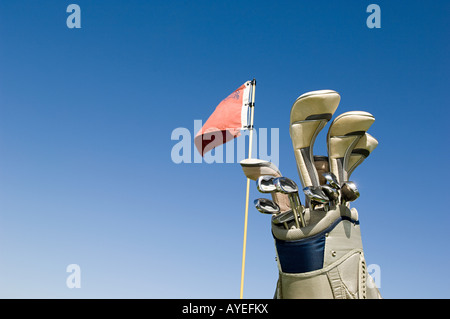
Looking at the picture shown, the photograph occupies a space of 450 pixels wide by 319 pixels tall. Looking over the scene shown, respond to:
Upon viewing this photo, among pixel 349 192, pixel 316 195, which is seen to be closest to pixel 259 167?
pixel 316 195

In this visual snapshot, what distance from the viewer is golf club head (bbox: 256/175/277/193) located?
458 inches

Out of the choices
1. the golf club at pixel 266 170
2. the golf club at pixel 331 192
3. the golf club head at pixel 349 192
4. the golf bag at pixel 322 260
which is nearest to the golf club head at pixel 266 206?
the golf club at pixel 266 170

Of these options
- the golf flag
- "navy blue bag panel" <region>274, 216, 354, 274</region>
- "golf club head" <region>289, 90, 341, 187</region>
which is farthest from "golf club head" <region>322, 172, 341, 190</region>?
the golf flag

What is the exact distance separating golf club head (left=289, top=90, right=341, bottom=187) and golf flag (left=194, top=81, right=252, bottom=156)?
2823 millimetres

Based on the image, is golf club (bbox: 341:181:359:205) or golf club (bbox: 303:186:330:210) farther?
golf club (bbox: 341:181:359:205)

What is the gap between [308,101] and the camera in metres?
12.2

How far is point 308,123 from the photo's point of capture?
1250 centimetres

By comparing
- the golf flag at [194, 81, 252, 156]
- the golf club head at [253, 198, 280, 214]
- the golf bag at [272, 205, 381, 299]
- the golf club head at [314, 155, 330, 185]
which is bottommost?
the golf bag at [272, 205, 381, 299]

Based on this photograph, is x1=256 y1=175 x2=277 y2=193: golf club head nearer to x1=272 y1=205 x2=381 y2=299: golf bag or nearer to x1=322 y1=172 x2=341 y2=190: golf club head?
x1=272 y1=205 x2=381 y2=299: golf bag

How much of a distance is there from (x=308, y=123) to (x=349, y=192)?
6.69 feet

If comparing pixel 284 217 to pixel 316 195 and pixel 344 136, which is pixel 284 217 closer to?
pixel 316 195

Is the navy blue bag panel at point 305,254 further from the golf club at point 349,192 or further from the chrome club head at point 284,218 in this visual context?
the golf club at point 349,192

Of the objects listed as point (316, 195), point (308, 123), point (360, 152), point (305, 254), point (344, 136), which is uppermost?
point (308, 123)
